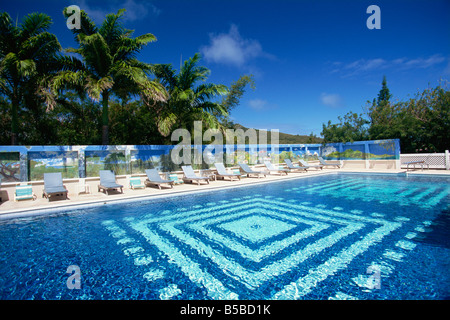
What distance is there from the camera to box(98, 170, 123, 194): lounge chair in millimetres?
8805

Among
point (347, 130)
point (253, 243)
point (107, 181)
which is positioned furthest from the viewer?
point (347, 130)

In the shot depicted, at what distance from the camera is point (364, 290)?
297cm

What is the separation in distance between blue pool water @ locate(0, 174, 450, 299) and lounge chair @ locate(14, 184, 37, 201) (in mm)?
2121

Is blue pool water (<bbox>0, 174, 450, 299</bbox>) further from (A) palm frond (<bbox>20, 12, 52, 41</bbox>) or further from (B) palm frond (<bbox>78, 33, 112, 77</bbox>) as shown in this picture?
(A) palm frond (<bbox>20, 12, 52, 41</bbox>)

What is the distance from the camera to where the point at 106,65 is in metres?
10.3

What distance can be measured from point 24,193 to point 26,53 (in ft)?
20.7

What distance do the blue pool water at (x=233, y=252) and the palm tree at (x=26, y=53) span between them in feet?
23.3
